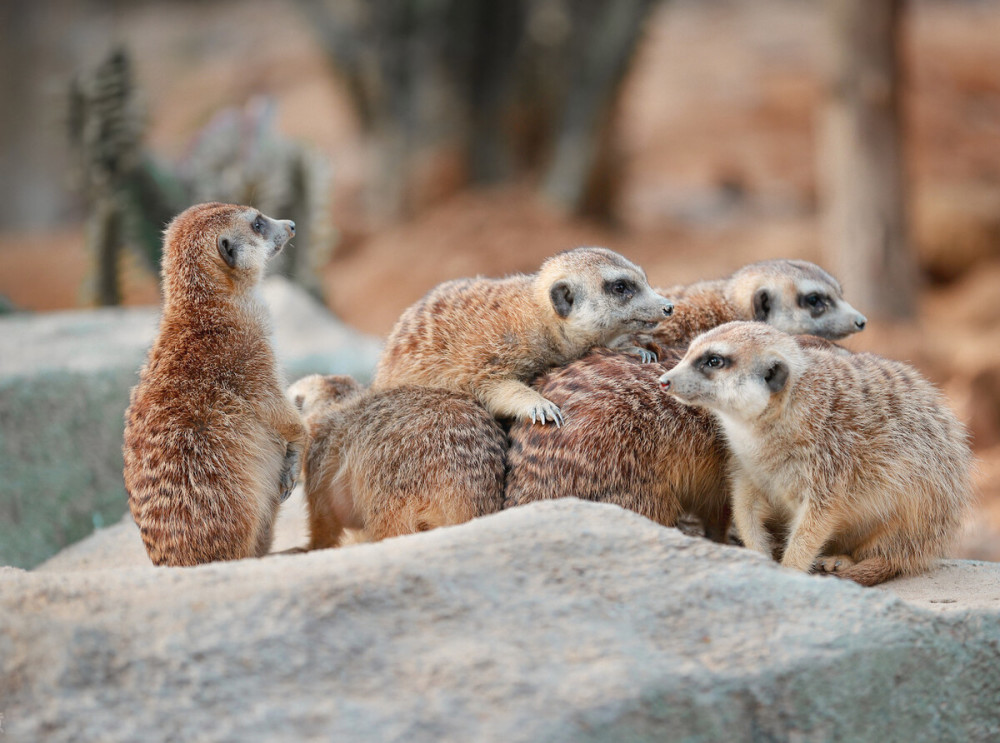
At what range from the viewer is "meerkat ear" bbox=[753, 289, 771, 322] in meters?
3.18

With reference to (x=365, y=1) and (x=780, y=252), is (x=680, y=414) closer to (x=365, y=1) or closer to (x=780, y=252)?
(x=780, y=252)

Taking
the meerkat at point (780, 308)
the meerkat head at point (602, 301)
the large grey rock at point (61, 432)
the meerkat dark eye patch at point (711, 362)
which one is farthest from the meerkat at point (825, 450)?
the large grey rock at point (61, 432)

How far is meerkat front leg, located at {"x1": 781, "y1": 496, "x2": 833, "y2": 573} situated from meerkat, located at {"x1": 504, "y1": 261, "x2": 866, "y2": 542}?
0.28 m

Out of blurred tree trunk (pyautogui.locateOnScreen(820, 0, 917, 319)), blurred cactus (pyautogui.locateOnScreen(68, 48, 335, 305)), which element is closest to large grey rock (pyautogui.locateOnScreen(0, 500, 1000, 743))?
blurred cactus (pyautogui.locateOnScreen(68, 48, 335, 305))

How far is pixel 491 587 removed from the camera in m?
1.96

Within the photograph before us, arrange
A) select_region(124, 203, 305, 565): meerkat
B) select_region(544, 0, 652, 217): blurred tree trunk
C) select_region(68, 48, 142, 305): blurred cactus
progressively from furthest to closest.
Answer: select_region(544, 0, 652, 217): blurred tree trunk → select_region(68, 48, 142, 305): blurred cactus → select_region(124, 203, 305, 565): meerkat

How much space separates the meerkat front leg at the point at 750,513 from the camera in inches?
105

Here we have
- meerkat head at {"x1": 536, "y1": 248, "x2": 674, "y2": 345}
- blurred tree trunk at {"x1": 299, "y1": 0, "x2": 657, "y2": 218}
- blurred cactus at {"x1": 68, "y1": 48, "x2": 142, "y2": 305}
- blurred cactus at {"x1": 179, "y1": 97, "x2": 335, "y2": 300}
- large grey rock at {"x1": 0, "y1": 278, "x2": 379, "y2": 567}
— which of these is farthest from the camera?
blurred tree trunk at {"x1": 299, "y1": 0, "x2": 657, "y2": 218}

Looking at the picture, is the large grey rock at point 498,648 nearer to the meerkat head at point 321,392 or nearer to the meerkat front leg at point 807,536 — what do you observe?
the meerkat front leg at point 807,536

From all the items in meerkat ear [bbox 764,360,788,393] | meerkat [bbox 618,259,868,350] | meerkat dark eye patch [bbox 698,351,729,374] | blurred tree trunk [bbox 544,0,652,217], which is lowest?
meerkat ear [bbox 764,360,788,393]

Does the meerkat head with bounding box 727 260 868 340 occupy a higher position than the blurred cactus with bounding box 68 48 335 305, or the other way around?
the blurred cactus with bounding box 68 48 335 305

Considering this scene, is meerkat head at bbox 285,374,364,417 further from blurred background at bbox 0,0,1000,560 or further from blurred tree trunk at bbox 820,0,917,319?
blurred tree trunk at bbox 820,0,917,319

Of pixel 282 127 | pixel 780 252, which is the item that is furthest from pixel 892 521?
pixel 282 127

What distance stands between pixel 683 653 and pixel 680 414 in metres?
1.00
